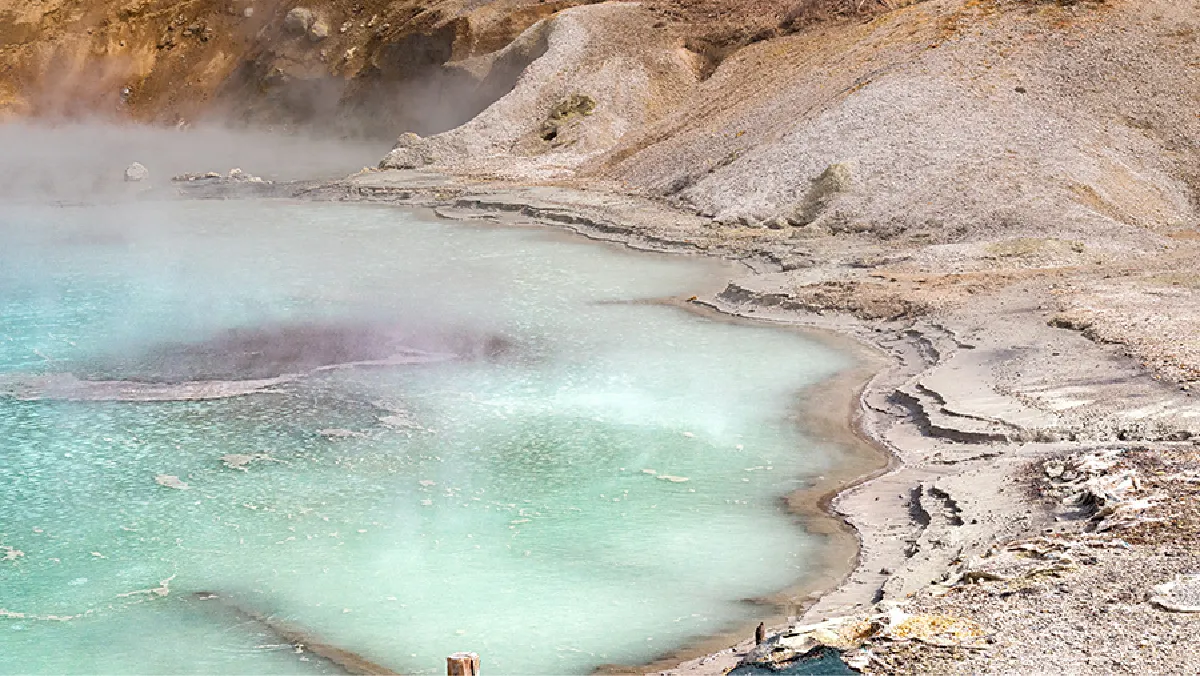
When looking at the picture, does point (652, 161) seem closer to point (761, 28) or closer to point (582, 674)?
point (761, 28)

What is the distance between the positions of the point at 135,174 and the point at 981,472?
80.2ft

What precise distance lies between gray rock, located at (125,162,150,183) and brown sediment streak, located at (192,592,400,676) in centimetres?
2330

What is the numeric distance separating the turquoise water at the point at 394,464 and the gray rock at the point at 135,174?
10.7 meters

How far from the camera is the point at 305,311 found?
1770cm

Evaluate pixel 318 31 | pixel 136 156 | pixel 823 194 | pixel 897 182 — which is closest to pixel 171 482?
pixel 823 194

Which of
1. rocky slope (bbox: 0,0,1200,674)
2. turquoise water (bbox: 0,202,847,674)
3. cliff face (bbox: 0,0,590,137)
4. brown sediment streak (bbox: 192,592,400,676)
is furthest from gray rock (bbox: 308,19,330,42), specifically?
brown sediment streak (bbox: 192,592,400,676)

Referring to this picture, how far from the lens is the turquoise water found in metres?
8.98

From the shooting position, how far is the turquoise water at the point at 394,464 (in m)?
8.98

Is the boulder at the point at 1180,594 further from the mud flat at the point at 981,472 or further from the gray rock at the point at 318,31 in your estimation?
the gray rock at the point at 318,31

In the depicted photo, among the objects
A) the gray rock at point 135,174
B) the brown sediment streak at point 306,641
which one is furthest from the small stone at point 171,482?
the gray rock at point 135,174

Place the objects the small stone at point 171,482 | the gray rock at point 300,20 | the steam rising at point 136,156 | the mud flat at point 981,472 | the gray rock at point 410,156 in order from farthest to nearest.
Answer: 1. the gray rock at point 300,20
2. the steam rising at point 136,156
3. the gray rock at point 410,156
4. the small stone at point 171,482
5. the mud flat at point 981,472

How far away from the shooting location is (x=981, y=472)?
35.6ft

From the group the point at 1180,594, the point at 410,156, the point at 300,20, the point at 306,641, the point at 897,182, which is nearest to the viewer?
the point at 1180,594

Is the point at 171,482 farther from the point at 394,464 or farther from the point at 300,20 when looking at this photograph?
the point at 300,20
